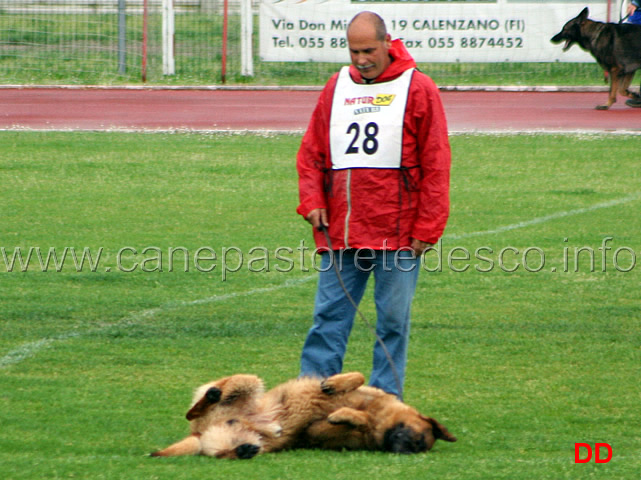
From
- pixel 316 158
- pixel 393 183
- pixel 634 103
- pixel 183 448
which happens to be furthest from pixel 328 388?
pixel 634 103

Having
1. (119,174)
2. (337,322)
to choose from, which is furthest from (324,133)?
(119,174)

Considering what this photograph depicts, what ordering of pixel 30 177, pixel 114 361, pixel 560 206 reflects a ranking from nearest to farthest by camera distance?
pixel 114 361 < pixel 560 206 < pixel 30 177

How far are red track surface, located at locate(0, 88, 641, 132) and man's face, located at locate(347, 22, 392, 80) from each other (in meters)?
10.9

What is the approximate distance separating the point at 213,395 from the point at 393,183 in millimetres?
1308

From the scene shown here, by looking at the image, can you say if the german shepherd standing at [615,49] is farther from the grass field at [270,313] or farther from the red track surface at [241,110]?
the grass field at [270,313]

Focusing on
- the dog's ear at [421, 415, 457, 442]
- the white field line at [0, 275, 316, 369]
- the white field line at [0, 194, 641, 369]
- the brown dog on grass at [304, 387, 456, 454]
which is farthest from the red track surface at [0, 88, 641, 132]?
the dog's ear at [421, 415, 457, 442]

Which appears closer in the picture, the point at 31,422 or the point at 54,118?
the point at 31,422

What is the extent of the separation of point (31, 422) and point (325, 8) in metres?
17.6

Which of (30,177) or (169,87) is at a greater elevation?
(169,87)

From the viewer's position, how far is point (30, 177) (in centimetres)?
1236

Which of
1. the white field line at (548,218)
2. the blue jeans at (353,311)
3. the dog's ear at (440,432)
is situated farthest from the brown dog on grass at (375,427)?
the white field line at (548,218)

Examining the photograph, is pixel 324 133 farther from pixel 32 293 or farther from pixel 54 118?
pixel 54 118

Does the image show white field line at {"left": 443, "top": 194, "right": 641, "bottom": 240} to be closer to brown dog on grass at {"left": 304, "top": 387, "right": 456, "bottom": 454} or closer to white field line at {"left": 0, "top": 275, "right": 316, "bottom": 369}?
white field line at {"left": 0, "top": 275, "right": 316, "bottom": 369}

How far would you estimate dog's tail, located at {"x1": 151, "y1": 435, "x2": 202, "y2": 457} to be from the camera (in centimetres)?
455
